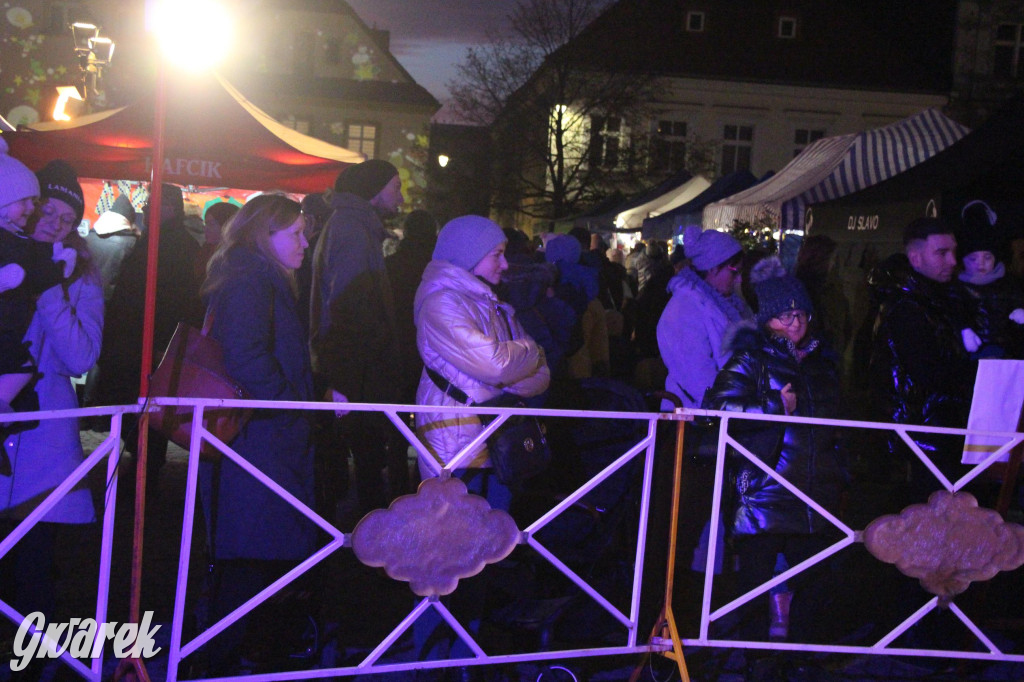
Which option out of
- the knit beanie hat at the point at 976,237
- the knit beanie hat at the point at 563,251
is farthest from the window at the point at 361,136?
the knit beanie hat at the point at 976,237

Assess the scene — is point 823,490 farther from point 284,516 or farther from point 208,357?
point 208,357

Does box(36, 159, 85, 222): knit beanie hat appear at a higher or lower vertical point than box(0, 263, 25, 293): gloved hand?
higher

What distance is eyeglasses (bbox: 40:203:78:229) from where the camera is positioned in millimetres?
3580

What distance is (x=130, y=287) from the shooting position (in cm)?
602

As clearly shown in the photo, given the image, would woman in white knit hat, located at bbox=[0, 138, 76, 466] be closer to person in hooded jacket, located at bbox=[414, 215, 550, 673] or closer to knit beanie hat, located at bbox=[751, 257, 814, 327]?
person in hooded jacket, located at bbox=[414, 215, 550, 673]

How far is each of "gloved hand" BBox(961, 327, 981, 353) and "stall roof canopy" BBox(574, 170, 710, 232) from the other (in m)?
15.7

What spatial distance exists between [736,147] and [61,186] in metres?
40.6

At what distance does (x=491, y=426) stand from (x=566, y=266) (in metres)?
3.45

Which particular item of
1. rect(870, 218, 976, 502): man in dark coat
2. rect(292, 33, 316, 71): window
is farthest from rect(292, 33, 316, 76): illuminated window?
rect(870, 218, 976, 502): man in dark coat

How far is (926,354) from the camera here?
4.41 m

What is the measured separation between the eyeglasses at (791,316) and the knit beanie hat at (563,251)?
3029mm

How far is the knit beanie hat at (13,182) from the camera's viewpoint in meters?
3.36

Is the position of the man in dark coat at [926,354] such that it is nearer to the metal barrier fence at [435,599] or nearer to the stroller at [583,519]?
the metal barrier fence at [435,599]

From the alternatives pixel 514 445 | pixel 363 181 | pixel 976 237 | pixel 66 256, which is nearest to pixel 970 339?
pixel 976 237
